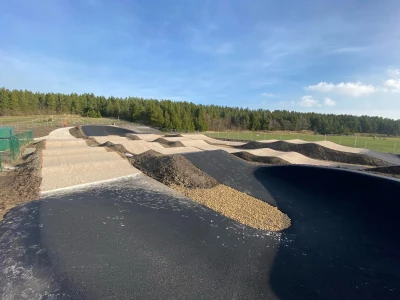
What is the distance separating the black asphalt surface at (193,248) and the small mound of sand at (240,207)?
0.41 meters

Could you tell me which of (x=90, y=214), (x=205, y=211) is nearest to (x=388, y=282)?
(x=205, y=211)

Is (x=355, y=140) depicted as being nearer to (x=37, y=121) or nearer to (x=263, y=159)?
(x=263, y=159)

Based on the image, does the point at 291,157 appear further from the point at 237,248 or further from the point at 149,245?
the point at 149,245

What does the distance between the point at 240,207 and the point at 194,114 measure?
202 ft

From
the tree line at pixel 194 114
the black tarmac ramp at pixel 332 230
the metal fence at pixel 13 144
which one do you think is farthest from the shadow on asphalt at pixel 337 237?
the tree line at pixel 194 114

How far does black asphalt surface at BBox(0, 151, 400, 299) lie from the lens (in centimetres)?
421

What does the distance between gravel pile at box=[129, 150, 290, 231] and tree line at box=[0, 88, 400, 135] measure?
4954 centimetres

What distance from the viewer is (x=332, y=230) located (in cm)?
697

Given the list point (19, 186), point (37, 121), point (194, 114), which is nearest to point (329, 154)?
point (19, 186)

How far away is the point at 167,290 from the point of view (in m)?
4.10

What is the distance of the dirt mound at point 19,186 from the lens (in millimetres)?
7770

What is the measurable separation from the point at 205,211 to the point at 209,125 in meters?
63.6

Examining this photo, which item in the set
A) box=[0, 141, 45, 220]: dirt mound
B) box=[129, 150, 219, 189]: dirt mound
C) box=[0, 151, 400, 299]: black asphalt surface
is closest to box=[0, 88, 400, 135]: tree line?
box=[129, 150, 219, 189]: dirt mound

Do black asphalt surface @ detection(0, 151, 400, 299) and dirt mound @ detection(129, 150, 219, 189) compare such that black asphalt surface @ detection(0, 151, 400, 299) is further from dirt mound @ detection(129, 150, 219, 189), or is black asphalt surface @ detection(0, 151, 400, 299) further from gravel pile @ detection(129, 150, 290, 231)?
dirt mound @ detection(129, 150, 219, 189)
